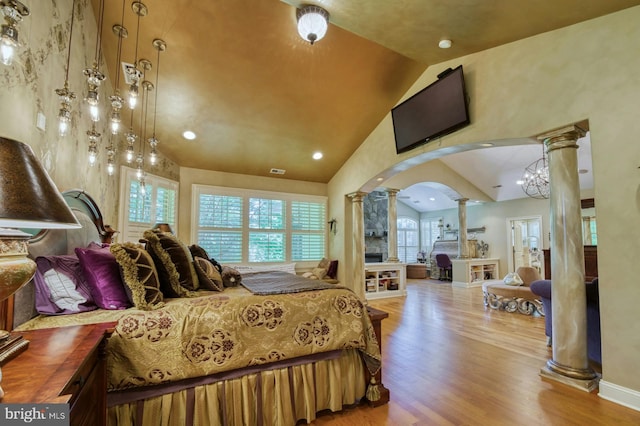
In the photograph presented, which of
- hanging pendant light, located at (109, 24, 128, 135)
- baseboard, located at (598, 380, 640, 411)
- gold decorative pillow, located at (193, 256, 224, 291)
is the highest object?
hanging pendant light, located at (109, 24, 128, 135)

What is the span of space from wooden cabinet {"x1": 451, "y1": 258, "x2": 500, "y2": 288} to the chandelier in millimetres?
2187

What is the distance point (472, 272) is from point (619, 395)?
5.96 meters

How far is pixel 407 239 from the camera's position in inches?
466

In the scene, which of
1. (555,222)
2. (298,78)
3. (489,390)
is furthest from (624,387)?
(298,78)

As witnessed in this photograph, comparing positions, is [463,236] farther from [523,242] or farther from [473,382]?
[473,382]

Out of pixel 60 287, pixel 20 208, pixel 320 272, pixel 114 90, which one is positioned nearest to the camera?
pixel 20 208

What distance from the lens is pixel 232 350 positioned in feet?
5.74

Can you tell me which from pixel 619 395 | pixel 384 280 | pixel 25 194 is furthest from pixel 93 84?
pixel 384 280

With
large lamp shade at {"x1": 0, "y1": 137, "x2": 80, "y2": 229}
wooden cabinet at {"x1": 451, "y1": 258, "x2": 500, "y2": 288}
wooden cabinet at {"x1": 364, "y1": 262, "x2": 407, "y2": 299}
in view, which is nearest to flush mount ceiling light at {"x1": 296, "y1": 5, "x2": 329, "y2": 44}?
large lamp shade at {"x1": 0, "y1": 137, "x2": 80, "y2": 229}

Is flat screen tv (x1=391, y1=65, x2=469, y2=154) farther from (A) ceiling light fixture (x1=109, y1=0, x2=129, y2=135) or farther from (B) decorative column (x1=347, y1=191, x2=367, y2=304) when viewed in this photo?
(A) ceiling light fixture (x1=109, y1=0, x2=129, y2=135)

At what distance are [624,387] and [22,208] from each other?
361cm

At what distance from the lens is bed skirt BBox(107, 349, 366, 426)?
1.62 meters

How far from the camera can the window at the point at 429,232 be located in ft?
37.0

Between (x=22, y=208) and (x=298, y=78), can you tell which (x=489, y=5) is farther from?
(x=22, y=208)
